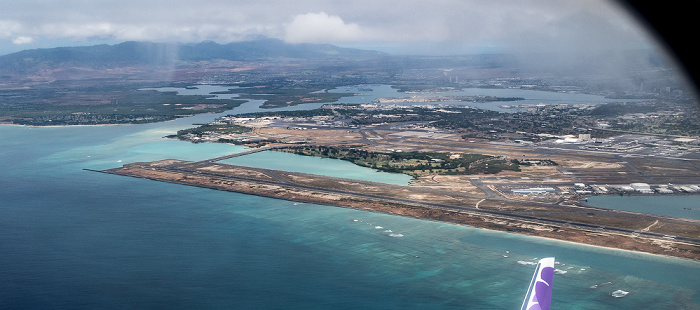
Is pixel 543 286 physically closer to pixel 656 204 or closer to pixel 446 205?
pixel 446 205

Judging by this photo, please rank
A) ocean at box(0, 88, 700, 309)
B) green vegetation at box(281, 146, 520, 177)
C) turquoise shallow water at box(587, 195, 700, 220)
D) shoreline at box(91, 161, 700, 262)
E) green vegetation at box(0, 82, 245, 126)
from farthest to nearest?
1. green vegetation at box(0, 82, 245, 126)
2. green vegetation at box(281, 146, 520, 177)
3. turquoise shallow water at box(587, 195, 700, 220)
4. shoreline at box(91, 161, 700, 262)
5. ocean at box(0, 88, 700, 309)

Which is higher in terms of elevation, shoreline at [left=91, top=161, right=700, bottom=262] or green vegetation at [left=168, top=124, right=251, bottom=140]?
green vegetation at [left=168, top=124, right=251, bottom=140]

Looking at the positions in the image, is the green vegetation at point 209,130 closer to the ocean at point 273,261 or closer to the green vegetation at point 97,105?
the green vegetation at point 97,105

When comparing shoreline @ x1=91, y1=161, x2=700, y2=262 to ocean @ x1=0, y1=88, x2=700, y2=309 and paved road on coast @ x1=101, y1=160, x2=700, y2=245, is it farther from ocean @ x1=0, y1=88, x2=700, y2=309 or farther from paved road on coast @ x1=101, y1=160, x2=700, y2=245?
ocean @ x1=0, y1=88, x2=700, y2=309

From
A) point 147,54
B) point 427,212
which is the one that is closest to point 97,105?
point 427,212

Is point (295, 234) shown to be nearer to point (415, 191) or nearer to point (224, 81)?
point (415, 191)

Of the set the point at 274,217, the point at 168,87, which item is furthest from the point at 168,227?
the point at 168,87

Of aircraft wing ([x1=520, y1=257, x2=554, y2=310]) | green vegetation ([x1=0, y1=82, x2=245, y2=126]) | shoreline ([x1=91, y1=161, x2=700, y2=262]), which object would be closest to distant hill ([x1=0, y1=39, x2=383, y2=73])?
green vegetation ([x1=0, y1=82, x2=245, y2=126])
